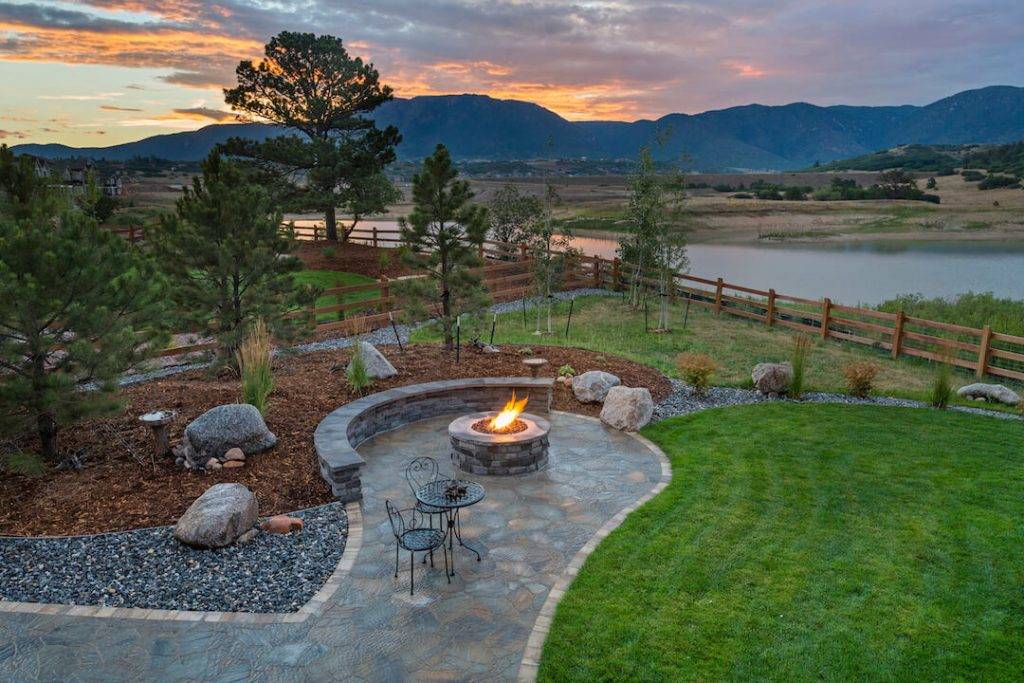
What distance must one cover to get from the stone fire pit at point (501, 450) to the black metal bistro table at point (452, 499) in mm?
1363

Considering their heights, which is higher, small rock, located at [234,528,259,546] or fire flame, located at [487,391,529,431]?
fire flame, located at [487,391,529,431]

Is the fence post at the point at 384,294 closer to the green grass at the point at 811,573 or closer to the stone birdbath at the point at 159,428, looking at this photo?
the stone birdbath at the point at 159,428

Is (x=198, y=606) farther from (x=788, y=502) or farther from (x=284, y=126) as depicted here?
(x=284, y=126)

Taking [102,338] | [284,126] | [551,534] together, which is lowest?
[551,534]

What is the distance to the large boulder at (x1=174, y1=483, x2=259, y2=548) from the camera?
5.55m

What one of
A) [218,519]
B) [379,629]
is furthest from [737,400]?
[218,519]

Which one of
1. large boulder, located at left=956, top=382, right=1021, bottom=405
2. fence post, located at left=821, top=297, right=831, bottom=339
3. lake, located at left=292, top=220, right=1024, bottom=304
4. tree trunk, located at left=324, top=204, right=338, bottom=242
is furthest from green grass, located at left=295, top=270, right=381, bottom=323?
large boulder, located at left=956, top=382, right=1021, bottom=405

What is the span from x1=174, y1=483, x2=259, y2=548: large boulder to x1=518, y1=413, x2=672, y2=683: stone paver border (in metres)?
2.97

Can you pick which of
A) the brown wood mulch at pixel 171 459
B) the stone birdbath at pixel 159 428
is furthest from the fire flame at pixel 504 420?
the stone birdbath at pixel 159 428

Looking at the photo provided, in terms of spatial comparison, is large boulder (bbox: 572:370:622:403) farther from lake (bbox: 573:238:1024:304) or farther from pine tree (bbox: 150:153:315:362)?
lake (bbox: 573:238:1024:304)

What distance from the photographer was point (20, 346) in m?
6.34

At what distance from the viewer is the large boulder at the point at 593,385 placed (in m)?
10.1

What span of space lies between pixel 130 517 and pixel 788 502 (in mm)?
6695

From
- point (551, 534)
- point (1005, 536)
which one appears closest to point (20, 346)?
point (551, 534)
